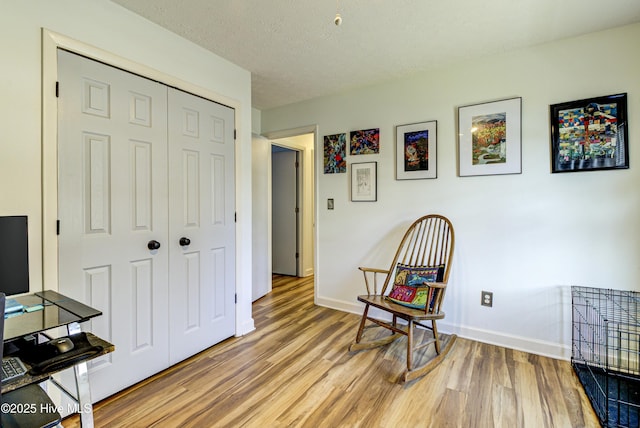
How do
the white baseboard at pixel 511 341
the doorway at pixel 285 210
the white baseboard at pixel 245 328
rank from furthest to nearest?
the doorway at pixel 285 210 → the white baseboard at pixel 245 328 → the white baseboard at pixel 511 341

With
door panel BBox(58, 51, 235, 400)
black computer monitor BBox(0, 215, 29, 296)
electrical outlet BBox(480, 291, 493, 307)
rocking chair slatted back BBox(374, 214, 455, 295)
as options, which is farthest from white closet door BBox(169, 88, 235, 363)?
electrical outlet BBox(480, 291, 493, 307)

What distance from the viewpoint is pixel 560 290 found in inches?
88.8

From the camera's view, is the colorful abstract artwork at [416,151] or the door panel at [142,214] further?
the colorful abstract artwork at [416,151]

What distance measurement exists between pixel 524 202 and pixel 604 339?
106 centimetres

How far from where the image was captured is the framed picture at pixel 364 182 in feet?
9.96

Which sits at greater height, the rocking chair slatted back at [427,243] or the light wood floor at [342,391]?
the rocking chair slatted back at [427,243]

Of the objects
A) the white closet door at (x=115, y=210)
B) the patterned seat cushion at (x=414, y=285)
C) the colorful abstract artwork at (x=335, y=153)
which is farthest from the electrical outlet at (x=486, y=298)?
the white closet door at (x=115, y=210)

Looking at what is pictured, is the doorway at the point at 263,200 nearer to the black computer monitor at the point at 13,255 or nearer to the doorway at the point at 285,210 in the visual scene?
the doorway at the point at 285,210

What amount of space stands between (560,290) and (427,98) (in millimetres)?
1891

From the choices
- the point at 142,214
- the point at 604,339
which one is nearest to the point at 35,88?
the point at 142,214

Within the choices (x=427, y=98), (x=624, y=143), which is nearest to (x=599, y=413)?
(x=624, y=143)

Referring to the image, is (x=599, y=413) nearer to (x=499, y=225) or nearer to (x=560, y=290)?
(x=560, y=290)

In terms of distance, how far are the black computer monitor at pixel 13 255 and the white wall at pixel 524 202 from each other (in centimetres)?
251

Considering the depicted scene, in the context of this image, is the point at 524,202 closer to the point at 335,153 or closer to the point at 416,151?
the point at 416,151
